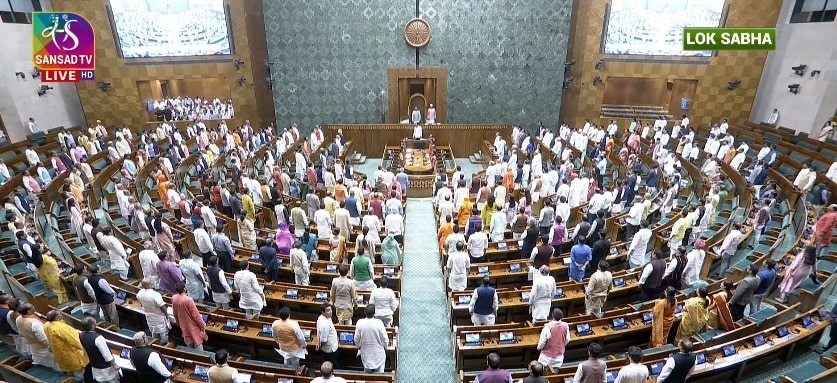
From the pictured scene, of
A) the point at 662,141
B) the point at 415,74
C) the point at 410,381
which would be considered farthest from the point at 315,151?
the point at 662,141

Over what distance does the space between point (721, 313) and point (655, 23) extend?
50.7ft

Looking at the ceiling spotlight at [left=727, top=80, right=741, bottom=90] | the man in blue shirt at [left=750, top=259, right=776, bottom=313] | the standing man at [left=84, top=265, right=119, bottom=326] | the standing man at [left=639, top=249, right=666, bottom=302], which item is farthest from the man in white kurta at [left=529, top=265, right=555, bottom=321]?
the ceiling spotlight at [left=727, top=80, right=741, bottom=90]

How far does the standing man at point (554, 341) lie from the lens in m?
4.95

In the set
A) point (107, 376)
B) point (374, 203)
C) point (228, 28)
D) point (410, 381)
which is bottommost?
point (410, 381)

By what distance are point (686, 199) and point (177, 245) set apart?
12.6m

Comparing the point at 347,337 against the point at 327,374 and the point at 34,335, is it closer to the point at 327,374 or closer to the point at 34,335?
the point at 327,374

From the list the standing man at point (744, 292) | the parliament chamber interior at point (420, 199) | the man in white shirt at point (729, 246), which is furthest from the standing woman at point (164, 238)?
the man in white shirt at point (729, 246)

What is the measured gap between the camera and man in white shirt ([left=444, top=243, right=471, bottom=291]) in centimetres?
670

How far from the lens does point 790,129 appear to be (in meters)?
15.4

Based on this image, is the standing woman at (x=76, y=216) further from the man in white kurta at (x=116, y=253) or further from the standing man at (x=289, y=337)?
the standing man at (x=289, y=337)

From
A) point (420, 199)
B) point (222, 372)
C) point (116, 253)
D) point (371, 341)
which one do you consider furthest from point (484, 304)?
point (420, 199)

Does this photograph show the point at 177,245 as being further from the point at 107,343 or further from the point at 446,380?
the point at 446,380

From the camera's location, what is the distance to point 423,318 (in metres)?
7.06

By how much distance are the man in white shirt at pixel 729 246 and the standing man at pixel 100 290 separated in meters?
9.68
